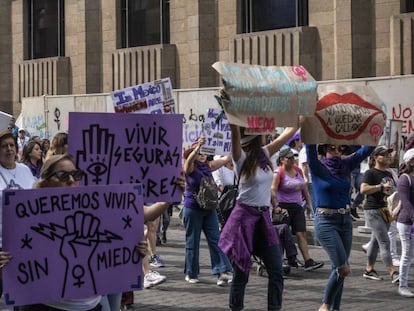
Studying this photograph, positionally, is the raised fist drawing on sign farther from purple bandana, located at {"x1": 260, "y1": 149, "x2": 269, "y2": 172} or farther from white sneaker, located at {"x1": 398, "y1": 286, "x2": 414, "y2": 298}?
white sneaker, located at {"x1": 398, "y1": 286, "x2": 414, "y2": 298}

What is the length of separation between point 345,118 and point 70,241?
11.5ft

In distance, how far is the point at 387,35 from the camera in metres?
19.5

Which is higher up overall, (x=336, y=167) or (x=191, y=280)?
(x=336, y=167)

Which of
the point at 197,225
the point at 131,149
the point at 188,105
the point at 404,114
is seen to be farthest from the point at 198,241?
the point at 188,105

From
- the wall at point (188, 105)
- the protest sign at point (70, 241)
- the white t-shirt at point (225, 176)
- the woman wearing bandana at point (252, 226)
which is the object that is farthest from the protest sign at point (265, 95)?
the wall at point (188, 105)

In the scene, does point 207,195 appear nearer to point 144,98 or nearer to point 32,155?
point 144,98

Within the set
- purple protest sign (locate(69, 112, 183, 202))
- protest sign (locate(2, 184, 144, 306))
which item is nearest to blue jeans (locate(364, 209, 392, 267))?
purple protest sign (locate(69, 112, 183, 202))

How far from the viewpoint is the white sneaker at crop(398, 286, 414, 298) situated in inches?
384

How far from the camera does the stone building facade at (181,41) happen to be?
1978cm

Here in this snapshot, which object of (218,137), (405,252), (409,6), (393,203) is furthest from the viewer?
(409,6)

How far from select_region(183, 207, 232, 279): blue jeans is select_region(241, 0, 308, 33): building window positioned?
11.1m

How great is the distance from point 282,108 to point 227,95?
1.82 ft

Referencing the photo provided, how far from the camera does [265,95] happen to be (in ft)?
23.4

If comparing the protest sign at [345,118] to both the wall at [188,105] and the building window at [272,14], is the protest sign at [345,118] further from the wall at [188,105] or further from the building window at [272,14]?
the building window at [272,14]
